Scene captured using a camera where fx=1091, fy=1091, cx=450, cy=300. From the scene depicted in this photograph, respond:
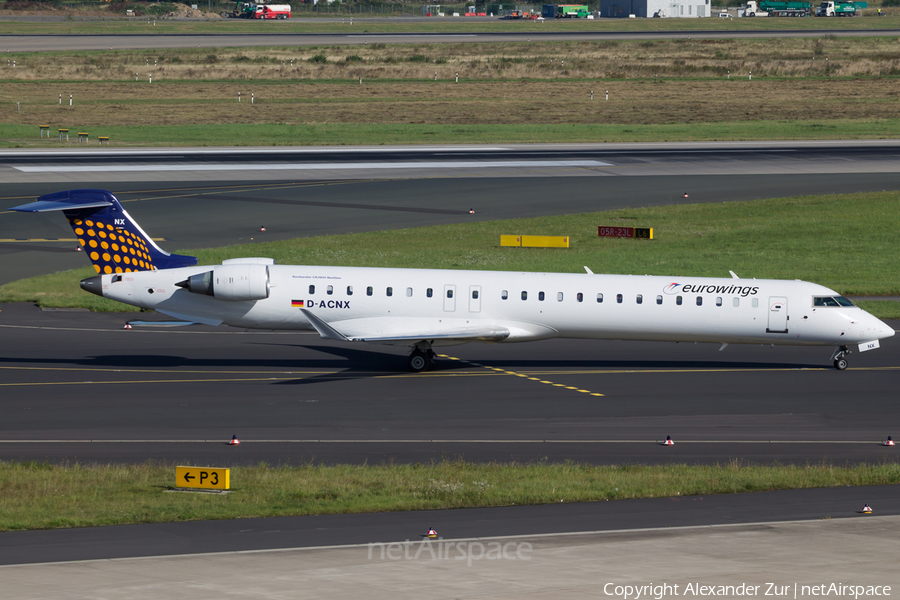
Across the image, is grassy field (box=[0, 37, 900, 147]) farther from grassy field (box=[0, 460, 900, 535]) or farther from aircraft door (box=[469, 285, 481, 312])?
grassy field (box=[0, 460, 900, 535])

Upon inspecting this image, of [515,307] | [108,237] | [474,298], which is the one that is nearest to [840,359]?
[515,307]

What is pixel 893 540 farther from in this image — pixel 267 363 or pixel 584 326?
pixel 267 363

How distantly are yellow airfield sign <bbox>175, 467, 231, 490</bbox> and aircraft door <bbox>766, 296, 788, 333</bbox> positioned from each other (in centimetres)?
2014

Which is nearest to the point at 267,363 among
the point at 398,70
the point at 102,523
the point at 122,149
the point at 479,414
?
the point at 479,414

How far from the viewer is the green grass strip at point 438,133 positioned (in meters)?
91.4

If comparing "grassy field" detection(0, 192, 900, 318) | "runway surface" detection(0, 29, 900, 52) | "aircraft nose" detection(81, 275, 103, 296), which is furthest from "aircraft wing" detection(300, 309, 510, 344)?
"runway surface" detection(0, 29, 900, 52)

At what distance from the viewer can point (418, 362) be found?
36062 millimetres

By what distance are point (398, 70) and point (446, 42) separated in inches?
1339

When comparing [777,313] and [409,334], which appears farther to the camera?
[777,313]

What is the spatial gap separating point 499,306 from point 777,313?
9112 millimetres

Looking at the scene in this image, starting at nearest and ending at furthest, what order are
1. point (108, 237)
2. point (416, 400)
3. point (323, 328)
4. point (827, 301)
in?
point (416, 400) < point (323, 328) < point (827, 301) < point (108, 237)

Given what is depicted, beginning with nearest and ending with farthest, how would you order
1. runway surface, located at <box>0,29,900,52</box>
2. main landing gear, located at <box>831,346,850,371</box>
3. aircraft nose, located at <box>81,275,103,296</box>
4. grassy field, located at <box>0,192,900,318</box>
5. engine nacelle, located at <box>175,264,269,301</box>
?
engine nacelle, located at <box>175,264,269,301</box>, aircraft nose, located at <box>81,275,103,296</box>, main landing gear, located at <box>831,346,850,371</box>, grassy field, located at <box>0,192,900,318</box>, runway surface, located at <box>0,29,900,52</box>

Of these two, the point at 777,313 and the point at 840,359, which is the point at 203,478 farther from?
the point at 840,359

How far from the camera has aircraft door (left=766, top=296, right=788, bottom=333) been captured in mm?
35750
